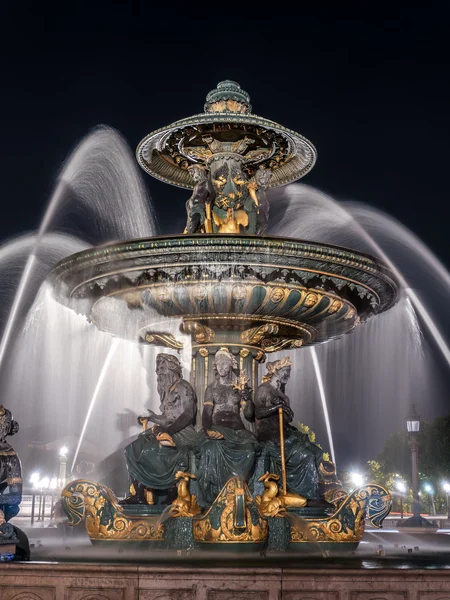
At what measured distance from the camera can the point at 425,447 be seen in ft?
167

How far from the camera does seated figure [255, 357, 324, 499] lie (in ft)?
32.5

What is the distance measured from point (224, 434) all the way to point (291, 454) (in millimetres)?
949

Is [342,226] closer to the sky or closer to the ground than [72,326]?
closer to the sky

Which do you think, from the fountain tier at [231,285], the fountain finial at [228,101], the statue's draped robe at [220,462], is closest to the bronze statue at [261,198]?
the fountain finial at [228,101]

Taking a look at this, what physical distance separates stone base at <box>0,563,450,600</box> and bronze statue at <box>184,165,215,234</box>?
6559 millimetres

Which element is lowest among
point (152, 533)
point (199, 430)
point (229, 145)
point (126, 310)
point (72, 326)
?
point (152, 533)

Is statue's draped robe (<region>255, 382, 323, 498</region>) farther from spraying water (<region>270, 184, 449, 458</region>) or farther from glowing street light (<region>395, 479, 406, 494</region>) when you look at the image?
glowing street light (<region>395, 479, 406, 494</region>)

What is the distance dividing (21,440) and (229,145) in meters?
40.6

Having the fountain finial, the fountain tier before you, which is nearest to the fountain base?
the fountain tier

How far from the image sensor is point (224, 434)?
9.76 metres

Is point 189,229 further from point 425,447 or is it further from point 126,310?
point 425,447

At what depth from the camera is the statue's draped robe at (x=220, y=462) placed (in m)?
9.39

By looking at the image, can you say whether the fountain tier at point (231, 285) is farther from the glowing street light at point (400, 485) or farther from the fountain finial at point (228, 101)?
the glowing street light at point (400, 485)

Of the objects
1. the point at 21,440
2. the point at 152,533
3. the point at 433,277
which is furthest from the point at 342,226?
the point at 21,440
